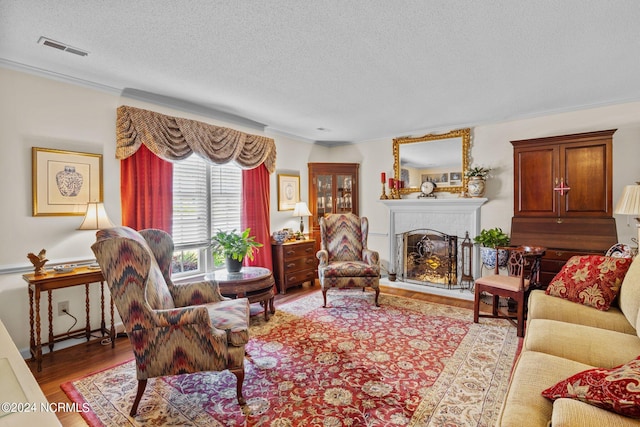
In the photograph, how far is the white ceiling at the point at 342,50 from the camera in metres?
1.92

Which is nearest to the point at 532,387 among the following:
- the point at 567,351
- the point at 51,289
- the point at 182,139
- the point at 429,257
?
the point at 567,351

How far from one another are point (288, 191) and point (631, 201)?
13.1ft

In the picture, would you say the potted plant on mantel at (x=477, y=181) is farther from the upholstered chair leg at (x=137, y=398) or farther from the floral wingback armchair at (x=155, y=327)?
the upholstered chair leg at (x=137, y=398)

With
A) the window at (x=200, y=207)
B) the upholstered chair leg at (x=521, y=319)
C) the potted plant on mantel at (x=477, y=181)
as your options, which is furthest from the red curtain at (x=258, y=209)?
the upholstered chair leg at (x=521, y=319)

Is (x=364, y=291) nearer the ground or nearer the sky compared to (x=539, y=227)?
nearer the ground

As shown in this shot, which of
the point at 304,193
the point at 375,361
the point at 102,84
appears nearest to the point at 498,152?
the point at 304,193

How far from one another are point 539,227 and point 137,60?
4465 millimetres

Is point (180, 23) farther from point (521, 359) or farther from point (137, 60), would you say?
point (521, 359)

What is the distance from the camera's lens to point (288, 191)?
5.09m

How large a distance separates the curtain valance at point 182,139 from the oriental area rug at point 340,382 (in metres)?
2.02

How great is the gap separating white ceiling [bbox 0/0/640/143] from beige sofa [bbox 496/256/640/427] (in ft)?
5.50

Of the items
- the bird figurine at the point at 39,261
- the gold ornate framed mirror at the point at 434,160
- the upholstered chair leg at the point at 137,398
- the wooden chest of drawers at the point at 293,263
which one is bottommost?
the upholstered chair leg at the point at 137,398

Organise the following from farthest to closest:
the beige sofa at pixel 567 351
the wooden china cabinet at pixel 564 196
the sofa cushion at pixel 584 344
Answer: the wooden china cabinet at pixel 564 196, the sofa cushion at pixel 584 344, the beige sofa at pixel 567 351

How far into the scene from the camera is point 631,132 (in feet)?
11.6
